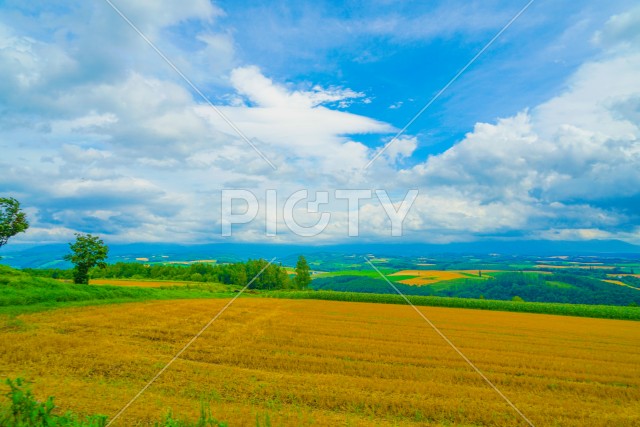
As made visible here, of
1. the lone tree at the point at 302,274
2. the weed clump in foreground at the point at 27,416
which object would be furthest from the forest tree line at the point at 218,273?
the weed clump in foreground at the point at 27,416

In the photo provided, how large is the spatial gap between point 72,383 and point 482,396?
13483 millimetres

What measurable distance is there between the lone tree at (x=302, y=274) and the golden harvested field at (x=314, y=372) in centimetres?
5228

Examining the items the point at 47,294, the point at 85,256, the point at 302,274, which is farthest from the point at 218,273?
the point at 47,294

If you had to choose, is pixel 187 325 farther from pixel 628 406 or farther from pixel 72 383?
pixel 628 406

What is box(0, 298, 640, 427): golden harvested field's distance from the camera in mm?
9688

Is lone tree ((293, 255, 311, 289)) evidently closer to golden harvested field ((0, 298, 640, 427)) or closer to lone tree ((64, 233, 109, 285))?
lone tree ((64, 233, 109, 285))

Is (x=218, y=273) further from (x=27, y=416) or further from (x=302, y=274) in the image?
(x=27, y=416)

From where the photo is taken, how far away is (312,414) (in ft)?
30.9

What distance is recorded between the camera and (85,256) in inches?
1497

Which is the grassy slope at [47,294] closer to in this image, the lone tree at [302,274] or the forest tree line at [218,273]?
the lone tree at [302,274]

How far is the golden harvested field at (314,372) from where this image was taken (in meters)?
9.69

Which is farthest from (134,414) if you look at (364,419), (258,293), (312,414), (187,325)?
(258,293)

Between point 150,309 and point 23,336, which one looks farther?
point 150,309

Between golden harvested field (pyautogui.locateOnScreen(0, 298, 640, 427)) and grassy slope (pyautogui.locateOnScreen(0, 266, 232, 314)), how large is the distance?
3.14 meters
